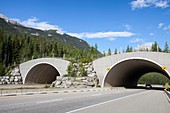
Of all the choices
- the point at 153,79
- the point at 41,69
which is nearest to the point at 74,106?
the point at 41,69

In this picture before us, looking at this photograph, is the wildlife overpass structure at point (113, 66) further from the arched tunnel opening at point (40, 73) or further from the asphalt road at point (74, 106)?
the asphalt road at point (74, 106)

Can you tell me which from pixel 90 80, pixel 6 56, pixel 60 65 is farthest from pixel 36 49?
pixel 90 80

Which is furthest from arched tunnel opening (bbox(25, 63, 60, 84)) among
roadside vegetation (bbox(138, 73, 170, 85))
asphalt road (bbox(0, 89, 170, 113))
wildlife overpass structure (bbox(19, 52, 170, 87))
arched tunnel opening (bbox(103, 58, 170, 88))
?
roadside vegetation (bbox(138, 73, 170, 85))

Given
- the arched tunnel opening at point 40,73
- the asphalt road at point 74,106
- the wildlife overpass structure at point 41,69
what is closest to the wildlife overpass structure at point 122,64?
the wildlife overpass structure at point 41,69

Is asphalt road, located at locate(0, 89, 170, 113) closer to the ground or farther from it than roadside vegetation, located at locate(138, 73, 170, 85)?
closer to the ground

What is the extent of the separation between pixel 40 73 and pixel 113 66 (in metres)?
20.0

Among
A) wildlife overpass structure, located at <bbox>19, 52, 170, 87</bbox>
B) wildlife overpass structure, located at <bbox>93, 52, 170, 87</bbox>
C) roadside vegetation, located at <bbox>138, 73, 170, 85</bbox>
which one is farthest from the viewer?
roadside vegetation, located at <bbox>138, 73, 170, 85</bbox>

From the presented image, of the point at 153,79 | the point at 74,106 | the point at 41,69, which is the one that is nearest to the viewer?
the point at 74,106

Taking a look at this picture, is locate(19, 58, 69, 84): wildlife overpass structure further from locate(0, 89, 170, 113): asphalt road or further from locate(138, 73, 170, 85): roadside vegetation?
locate(138, 73, 170, 85): roadside vegetation

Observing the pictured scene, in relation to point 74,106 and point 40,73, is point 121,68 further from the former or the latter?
point 74,106

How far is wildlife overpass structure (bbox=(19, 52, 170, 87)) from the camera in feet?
100

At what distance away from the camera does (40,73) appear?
160 feet

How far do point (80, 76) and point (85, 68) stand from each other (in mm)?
1747

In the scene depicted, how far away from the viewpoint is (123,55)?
108 feet
